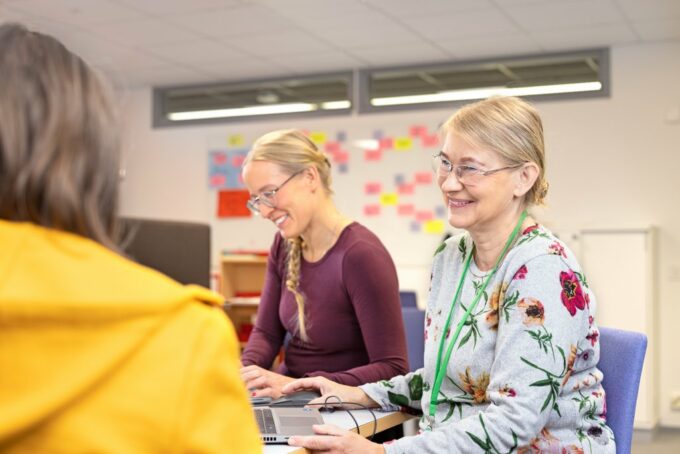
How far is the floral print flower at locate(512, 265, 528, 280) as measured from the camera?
1582mm

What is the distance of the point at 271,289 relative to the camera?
248 cm

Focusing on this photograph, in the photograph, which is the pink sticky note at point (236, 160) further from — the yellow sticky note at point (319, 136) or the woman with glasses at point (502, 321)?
the woman with glasses at point (502, 321)

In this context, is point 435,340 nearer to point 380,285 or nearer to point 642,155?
point 380,285

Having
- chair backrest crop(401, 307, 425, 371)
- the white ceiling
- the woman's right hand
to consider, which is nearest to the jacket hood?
the woman's right hand

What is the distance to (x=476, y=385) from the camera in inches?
64.6

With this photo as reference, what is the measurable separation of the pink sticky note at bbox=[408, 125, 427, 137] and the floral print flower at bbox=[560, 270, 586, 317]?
505cm

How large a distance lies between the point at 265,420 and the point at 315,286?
71 centimetres

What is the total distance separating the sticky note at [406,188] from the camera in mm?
6566

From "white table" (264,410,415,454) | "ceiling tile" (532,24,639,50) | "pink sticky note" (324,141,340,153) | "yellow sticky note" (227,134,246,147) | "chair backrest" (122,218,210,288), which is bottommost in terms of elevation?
"white table" (264,410,415,454)

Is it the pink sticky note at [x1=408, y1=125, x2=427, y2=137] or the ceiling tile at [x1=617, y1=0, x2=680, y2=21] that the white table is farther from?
the pink sticky note at [x1=408, y1=125, x2=427, y2=137]

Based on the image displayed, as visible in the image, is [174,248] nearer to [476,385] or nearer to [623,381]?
[476,385]

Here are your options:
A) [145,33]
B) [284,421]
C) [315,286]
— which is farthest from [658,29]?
[284,421]

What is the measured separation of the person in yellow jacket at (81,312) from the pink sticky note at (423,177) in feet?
19.0

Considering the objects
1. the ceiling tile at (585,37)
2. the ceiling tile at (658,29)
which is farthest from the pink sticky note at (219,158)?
the ceiling tile at (658,29)
